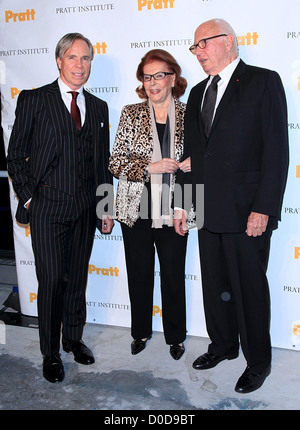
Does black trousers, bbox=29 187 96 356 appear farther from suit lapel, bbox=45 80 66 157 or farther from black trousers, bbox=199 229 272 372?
black trousers, bbox=199 229 272 372

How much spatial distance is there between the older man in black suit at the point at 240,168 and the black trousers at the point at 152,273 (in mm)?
229

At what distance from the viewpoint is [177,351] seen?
9.72ft

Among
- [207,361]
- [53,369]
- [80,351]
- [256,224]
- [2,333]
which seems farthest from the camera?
[2,333]

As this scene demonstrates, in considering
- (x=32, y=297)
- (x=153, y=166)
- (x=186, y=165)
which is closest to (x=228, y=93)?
(x=186, y=165)

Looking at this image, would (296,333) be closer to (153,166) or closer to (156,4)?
(153,166)

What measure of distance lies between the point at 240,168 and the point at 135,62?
119 centimetres

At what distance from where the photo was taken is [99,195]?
287 cm

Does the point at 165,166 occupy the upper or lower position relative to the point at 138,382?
upper

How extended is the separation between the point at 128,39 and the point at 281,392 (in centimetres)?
238

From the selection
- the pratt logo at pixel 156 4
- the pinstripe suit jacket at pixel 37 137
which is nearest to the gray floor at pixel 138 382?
the pinstripe suit jacket at pixel 37 137

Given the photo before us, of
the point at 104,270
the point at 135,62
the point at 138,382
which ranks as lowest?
the point at 138,382

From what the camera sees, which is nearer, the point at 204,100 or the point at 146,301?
the point at 204,100

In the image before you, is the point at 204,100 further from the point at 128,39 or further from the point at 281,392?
the point at 281,392

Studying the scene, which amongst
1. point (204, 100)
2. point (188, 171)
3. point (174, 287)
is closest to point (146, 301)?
point (174, 287)
